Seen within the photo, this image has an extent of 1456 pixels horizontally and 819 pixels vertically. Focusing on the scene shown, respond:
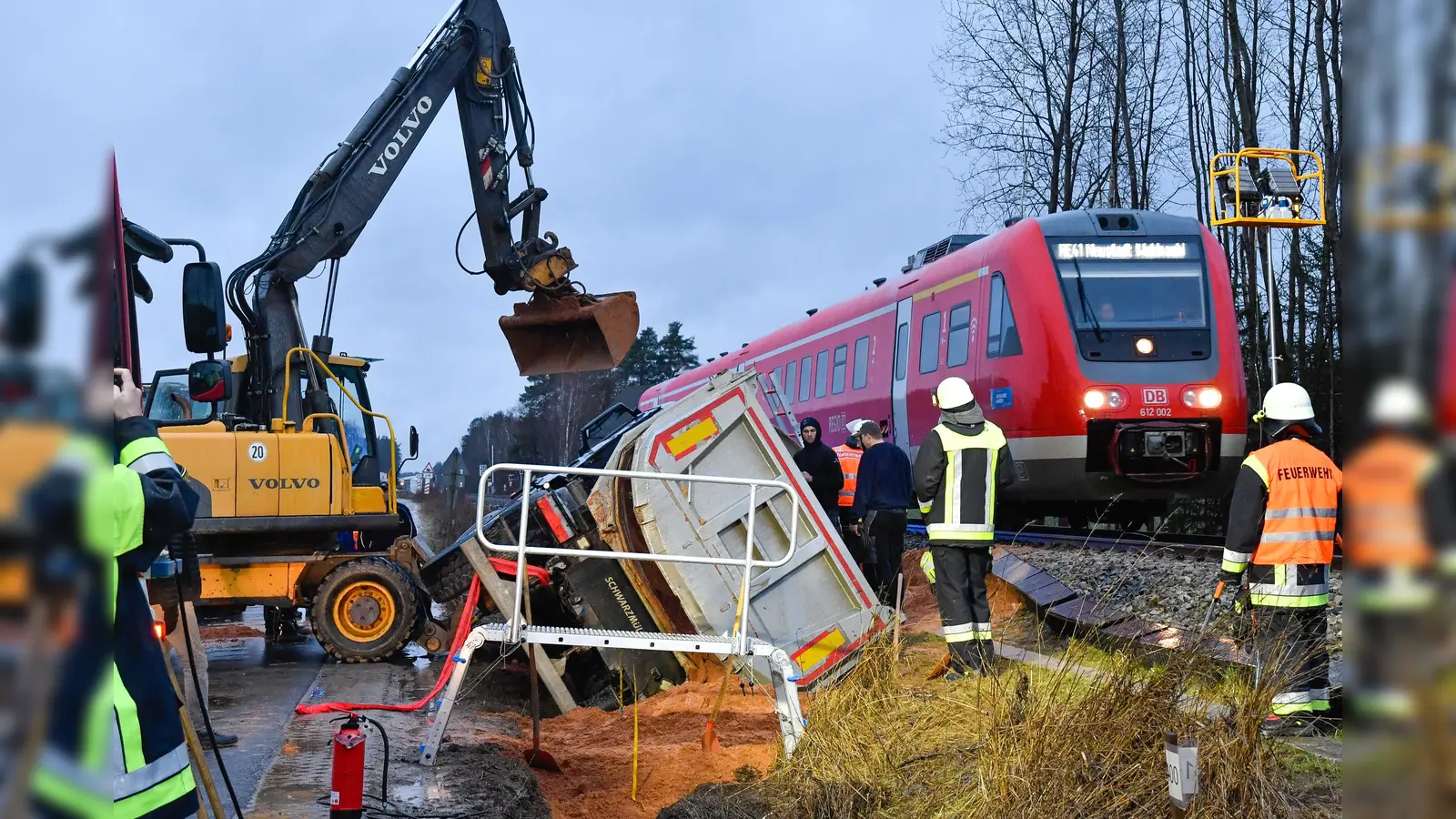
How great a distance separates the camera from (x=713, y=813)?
5566 mm

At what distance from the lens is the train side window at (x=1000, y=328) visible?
41.4 ft

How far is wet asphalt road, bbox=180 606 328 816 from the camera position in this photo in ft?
21.1

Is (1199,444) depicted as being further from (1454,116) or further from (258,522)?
(1454,116)

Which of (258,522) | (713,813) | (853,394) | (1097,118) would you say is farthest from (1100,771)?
(1097,118)

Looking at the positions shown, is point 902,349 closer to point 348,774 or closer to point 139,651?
point 348,774

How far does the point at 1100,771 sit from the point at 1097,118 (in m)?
23.9

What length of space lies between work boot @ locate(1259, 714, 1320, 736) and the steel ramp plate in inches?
85.1

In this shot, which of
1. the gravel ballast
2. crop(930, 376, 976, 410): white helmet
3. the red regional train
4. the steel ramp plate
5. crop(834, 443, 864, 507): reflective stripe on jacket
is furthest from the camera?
crop(834, 443, 864, 507): reflective stripe on jacket

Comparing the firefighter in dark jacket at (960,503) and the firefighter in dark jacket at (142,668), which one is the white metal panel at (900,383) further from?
the firefighter in dark jacket at (142,668)

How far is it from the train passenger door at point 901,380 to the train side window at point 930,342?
0.48 m

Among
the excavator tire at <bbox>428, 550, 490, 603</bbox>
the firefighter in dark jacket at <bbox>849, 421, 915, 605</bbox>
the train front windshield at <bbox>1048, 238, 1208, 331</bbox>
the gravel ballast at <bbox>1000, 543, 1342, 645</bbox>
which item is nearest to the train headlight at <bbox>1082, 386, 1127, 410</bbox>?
the train front windshield at <bbox>1048, 238, 1208, 331</bbox>

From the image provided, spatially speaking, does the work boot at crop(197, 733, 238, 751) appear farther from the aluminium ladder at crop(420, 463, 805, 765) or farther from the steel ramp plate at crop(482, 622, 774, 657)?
the steel ramp plate at crop(482, 622, 774, 657)

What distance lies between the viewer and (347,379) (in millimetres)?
12047

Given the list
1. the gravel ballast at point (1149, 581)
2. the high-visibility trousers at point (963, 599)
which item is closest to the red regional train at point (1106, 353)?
the gravel ballast at point (1149, 581)
